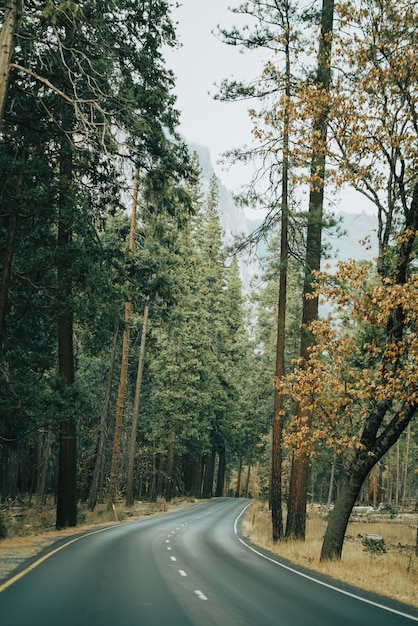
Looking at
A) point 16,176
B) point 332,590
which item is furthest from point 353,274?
point 16,176

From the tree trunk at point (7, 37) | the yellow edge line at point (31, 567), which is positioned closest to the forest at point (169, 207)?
the tree trunk at point (7, 37)

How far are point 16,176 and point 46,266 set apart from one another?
3568 millimetres

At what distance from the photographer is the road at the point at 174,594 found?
874cm

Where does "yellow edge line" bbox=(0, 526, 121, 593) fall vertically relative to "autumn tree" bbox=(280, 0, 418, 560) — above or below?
below

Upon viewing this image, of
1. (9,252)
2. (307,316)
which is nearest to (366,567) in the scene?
(307,316)

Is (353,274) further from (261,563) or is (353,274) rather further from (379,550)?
(379,550)

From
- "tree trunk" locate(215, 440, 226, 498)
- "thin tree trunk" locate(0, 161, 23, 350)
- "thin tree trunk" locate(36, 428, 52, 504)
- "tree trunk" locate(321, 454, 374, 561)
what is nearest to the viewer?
"tree trunk" locate(321, 454, 374, 561)

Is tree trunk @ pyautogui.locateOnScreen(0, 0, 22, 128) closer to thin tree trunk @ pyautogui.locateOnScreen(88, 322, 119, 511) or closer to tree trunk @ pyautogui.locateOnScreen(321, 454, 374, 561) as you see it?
tree trunk @ pyautogui.locateOnScreen(321, 454, 374, 561)

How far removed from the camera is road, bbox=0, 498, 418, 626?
28.7 ft

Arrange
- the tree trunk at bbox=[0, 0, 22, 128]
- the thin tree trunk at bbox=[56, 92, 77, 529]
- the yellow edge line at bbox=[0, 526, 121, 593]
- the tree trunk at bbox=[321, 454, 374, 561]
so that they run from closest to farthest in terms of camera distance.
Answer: the yellow edge line at bbox=[0, 526, 121, 593] → the tree trunk at bbox=[0, 0, 22, 128] → the tree trunk at bbox=[321, 454, 374, 561] → the thin tree trunk at bbox=[56, 92, 77, 529]

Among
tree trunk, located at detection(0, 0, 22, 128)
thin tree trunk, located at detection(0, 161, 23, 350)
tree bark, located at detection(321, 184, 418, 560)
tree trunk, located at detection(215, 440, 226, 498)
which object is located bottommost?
tree trunk, located at detection(215, 440, 226, 498)

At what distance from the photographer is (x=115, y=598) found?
1016 cm

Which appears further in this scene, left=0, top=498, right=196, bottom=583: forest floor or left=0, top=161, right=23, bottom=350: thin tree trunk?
left=0, top=161, right=23, bottom=350: thin tree trunk

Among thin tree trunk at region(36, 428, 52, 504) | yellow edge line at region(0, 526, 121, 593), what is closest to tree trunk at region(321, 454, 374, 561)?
yellow edge line at region(0, 526, 121, 593)
